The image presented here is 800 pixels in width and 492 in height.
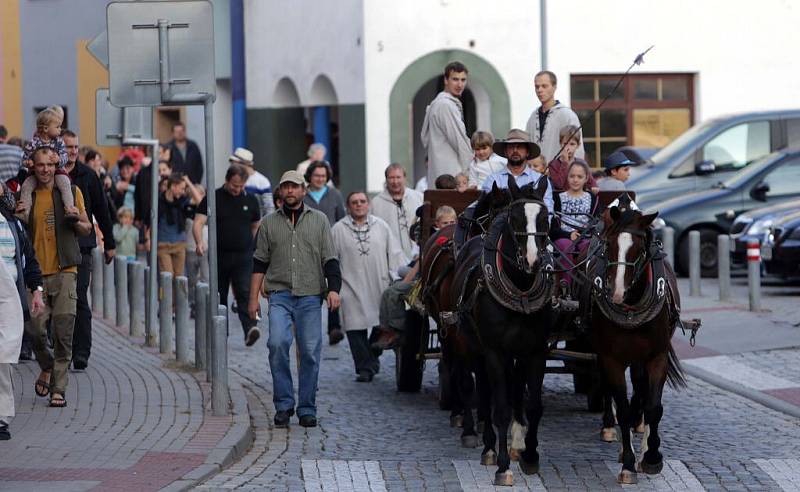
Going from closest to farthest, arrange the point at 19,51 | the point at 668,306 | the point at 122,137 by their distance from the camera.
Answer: the point at 668,306
the point at 122,137
the point at 19,51

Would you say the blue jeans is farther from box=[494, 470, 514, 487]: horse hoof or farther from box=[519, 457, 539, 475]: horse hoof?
box=[494, 470, 514, 487]: horse hoof

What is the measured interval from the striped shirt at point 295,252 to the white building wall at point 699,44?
1743 centimetres

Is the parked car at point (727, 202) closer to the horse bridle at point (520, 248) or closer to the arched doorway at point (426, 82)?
the arched doorway at point (426, 82)

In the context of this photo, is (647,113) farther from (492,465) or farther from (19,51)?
(492,465)

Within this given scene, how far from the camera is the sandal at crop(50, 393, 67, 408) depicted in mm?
13141

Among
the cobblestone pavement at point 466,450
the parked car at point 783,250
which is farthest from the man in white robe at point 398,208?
the parked car at point 783,250

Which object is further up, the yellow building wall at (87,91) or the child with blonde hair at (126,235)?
the yellow building wall at (87,91)

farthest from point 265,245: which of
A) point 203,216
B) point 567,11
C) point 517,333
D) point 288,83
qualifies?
point 288,83

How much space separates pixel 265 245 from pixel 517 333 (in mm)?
2818

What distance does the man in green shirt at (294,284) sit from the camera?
13.0 m

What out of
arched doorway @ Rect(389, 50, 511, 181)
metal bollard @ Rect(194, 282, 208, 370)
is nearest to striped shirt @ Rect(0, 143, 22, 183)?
metal bollard @ Rect(194, 282, 208, 370)

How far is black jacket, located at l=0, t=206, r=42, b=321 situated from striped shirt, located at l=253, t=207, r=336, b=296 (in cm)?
188

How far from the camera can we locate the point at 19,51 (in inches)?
1633

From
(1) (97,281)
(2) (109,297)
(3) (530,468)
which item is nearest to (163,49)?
(3) (530,468)
